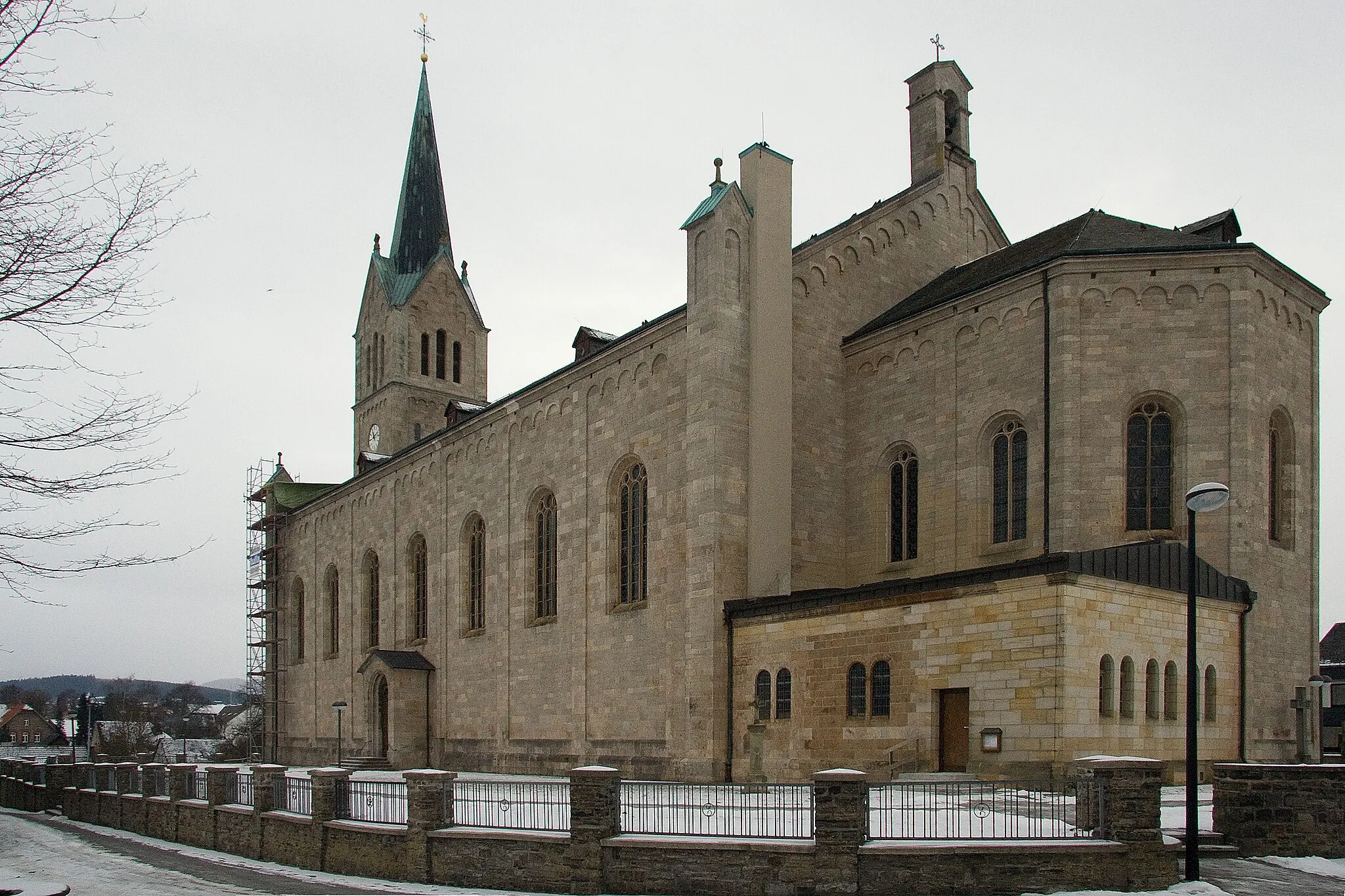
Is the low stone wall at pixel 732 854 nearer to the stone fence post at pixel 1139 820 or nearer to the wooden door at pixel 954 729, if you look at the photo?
the stone fence post at pixel 1139 820

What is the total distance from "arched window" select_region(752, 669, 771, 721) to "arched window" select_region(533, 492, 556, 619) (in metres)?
10.6

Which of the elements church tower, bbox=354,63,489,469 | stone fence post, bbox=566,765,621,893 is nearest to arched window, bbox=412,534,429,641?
church tower, bbox=354,63,489,469

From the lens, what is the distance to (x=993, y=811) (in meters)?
15.5

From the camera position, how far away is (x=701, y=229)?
99.7 ft

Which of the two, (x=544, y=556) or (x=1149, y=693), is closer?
(x=1149, y=693)

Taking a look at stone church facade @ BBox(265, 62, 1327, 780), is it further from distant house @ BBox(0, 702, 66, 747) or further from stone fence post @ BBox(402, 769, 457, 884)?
distant house @ BBox(0, 702, 66, 747)

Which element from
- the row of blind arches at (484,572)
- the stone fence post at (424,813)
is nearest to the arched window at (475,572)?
the row of blind arches at (484,572)

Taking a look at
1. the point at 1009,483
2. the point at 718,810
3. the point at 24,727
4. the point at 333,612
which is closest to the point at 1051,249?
the point at 1009,483

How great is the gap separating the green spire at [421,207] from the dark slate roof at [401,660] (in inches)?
895

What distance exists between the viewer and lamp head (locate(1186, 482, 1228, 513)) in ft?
48.6

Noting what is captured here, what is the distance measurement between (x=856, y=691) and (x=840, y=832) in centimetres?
983

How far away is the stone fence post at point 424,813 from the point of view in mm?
18375

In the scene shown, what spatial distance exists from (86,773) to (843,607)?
74.9 feet

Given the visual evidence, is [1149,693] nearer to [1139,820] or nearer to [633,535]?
[1139,820]
